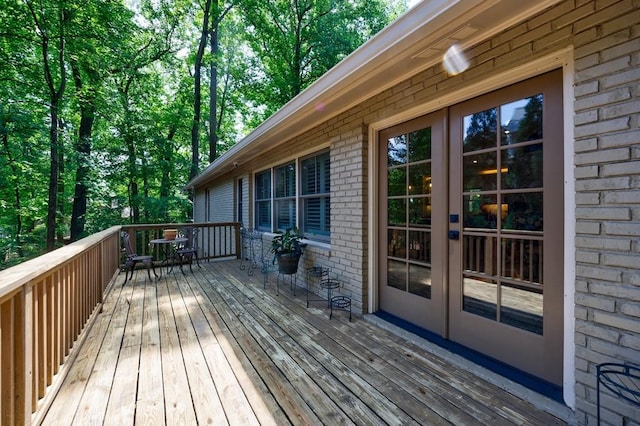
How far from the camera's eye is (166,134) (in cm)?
1282

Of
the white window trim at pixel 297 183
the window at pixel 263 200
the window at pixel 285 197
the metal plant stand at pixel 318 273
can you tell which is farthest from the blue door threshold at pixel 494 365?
the window at pixel 263 200

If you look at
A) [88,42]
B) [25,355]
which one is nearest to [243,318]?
[25,355]

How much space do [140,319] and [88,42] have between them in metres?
6.99

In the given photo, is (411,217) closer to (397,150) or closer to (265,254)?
(397,150)

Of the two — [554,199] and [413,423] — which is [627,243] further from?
[413,423]

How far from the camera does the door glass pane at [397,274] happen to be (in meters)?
2.95

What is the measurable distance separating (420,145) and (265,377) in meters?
2.35

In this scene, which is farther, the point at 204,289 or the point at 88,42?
the point at 88,42

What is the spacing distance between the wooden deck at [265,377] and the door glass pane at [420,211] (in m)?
1.08

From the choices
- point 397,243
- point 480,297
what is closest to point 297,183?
point 397,243

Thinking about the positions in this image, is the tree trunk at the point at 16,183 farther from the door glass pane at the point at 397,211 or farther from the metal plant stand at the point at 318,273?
the door glass pane at the point at 397,211

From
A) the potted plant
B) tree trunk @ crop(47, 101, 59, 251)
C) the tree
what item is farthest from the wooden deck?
the tree

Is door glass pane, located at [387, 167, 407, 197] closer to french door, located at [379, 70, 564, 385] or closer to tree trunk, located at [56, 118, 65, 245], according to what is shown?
french door, located at [379, 70, 564, 385]

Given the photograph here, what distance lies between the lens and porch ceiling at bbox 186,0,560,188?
1.60 meters
